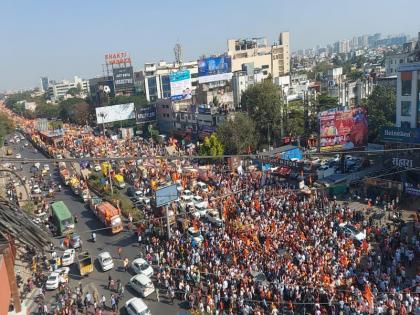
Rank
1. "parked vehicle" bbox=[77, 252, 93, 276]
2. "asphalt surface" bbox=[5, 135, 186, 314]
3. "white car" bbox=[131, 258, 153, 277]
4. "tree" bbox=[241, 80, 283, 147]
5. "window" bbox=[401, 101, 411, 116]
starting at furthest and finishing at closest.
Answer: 1. "tree" bbox=[241, 80, 283, 147]
2. "window" bbox=[401, 101, 411, 116]
3. "parked vehicle" bbox=[77, 252, 93, 276]
4. "white car" bbox=[131, 258, 153, 277]
5. "asphalt surface" bbox=[5, 135, 186, 314]

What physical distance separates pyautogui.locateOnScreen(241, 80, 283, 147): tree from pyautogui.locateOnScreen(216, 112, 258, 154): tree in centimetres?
285

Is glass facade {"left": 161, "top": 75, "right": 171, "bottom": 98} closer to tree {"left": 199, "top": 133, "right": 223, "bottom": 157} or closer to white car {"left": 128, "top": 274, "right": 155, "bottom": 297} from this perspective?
tree {"left": 199, "top": 133, "right": 223, "bottom": 157}

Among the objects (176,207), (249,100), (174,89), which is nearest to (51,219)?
(176,207)

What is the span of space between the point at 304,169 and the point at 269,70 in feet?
194

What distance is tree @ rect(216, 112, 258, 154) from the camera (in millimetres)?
37719

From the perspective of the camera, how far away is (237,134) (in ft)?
124

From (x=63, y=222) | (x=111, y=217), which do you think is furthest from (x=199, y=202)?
(x=63, y=222)

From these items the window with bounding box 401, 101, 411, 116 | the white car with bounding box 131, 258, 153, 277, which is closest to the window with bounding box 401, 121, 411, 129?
the window with bounding box 401, 101, 411, 116

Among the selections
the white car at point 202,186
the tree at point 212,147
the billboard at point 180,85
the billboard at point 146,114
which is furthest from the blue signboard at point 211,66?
the white car at point 202,186

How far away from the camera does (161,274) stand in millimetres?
17641

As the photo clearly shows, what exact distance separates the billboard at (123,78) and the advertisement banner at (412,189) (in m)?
65.4

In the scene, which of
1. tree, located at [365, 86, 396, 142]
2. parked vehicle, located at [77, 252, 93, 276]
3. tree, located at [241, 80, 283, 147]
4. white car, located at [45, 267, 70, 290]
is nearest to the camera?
white car, located at [45, 267, 70, 290]

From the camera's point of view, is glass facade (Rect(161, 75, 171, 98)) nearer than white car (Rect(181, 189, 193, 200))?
No

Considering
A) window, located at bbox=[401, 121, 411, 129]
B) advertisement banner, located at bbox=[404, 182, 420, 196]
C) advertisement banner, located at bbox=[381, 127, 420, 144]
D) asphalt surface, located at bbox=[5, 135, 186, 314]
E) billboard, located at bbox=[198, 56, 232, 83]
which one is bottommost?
asphalt surface, located at bbox=[5, 135, 186, 314]
